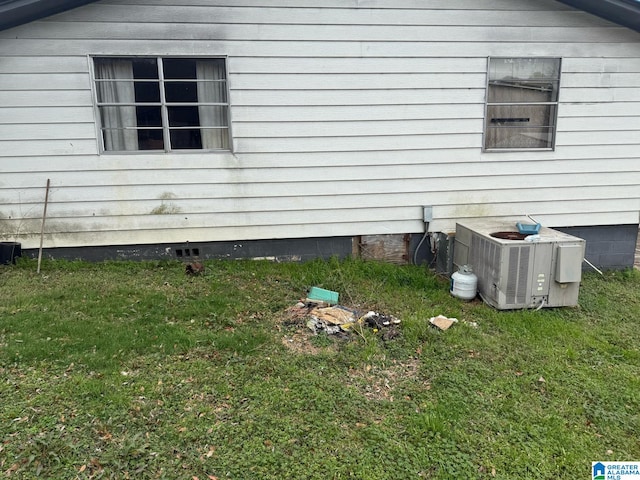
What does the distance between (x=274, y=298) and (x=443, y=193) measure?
103 inches

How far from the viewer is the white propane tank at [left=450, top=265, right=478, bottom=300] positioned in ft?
16.4

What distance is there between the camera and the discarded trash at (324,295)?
15.5 ft

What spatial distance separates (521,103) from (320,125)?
257 cm

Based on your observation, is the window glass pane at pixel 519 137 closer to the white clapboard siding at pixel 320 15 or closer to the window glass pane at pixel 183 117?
the white clapboard siding at pixel 320 15

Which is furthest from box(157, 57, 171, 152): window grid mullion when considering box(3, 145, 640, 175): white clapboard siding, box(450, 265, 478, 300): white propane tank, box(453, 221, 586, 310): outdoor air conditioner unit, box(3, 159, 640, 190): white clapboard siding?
box(453, 221, 586, 310): outdoor air conditioner unit

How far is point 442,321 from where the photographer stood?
430cm

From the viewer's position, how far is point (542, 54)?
5.70 m

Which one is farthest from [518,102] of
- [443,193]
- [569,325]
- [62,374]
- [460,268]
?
[62,374]

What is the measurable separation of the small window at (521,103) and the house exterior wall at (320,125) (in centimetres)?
12

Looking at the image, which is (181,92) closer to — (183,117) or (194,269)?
(183,117)

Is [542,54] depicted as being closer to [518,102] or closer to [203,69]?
[518,102]

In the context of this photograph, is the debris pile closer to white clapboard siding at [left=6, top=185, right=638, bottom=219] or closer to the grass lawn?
the grass lawn

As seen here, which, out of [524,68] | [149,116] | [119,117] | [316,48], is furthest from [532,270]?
[119,117]

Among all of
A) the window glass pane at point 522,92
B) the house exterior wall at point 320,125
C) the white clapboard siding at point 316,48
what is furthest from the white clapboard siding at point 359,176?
the white clapboard siding at point 316,48
